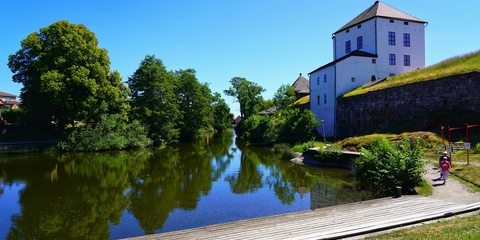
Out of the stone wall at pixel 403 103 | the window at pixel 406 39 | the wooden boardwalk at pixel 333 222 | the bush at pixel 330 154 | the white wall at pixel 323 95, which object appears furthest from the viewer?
the window at pixel 406 39

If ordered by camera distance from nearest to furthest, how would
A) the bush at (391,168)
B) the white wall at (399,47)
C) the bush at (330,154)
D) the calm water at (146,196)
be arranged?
the calm water at (146,196)
the bush at (391,168)
the bush at (330,154)
the white wall at (399,47)

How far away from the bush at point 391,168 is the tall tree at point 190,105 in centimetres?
3872

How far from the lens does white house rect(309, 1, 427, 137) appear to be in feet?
109

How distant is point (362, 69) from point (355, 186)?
2257 cm

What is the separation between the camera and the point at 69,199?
44.2ft

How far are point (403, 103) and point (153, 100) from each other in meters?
29.8

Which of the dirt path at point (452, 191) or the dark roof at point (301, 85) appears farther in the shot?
the dark roof at point (301, 85)

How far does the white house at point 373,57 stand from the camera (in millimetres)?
33375

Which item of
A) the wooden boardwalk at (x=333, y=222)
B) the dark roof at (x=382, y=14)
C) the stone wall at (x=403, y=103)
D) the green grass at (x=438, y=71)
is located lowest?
the wooden boardwalk at (x=333, y=222)

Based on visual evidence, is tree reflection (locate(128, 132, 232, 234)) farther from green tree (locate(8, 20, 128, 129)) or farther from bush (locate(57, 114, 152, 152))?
green tree (locate(8, 20, 128, 129))

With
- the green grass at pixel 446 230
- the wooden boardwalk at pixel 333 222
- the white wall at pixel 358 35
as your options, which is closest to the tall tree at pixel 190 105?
the white wall at pixel 358 35

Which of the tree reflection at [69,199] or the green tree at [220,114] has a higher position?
the green tree at [220,114]

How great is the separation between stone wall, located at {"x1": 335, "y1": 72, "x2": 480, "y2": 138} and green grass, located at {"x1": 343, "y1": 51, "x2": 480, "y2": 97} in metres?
0.62

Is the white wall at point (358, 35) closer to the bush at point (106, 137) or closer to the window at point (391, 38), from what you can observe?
the window at point (391, 38)
